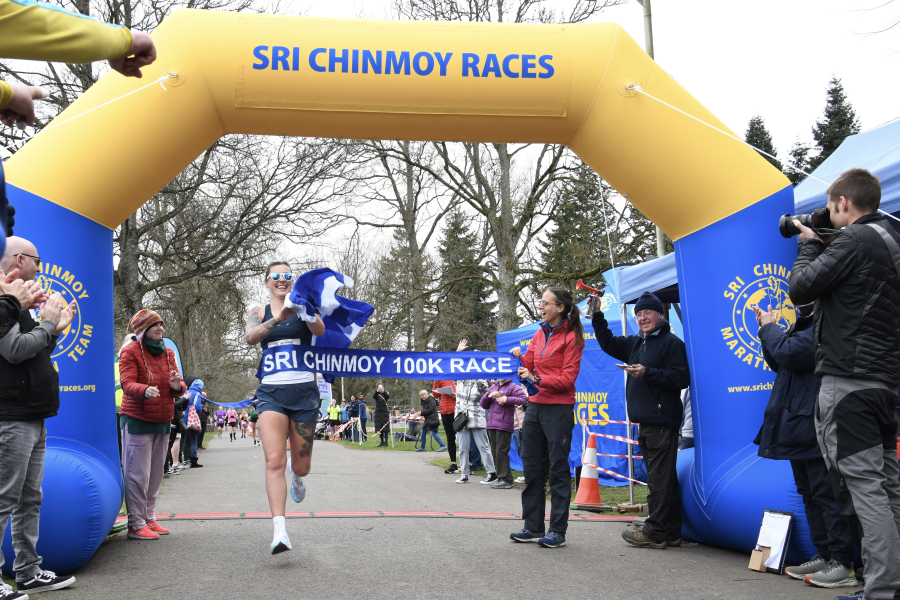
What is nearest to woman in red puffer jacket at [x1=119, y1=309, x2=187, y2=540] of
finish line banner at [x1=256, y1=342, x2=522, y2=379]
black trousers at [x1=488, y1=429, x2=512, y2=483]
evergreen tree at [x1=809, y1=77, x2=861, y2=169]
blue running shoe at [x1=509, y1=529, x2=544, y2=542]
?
finish line banner at [x1=256, y1=342, x2=522, y2=379]

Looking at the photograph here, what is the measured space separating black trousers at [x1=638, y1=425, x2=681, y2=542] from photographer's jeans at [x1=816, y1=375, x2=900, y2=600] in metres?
2.16

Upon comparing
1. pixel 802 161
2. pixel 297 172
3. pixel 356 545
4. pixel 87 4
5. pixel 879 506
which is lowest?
pixel 356 545

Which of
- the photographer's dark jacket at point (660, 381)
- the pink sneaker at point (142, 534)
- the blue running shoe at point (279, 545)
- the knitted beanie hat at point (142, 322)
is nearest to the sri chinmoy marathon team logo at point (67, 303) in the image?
the knitted beanie hat at point (142, 322)

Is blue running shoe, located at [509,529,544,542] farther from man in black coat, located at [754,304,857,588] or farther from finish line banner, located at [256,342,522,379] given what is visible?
man in black coat, located at [754,304,857,588]

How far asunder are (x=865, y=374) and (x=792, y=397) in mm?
1231

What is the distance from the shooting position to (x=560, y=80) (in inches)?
244

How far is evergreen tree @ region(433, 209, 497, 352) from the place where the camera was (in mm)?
25078

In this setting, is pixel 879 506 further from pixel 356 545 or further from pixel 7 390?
pixel 7 390

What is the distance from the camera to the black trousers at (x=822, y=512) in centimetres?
482

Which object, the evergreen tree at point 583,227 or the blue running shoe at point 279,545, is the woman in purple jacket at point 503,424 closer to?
the blue running shoe at point 279,545

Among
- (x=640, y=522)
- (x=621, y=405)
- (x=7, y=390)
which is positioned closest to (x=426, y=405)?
(x=621, y=405)

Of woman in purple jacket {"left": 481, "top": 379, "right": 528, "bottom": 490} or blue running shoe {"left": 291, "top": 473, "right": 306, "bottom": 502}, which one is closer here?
blue running shoe {"left": 291, "top": 473, "right": 306, "bottom": 502}

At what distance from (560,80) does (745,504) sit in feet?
11.9

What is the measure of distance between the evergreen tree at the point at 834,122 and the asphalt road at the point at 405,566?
3563 centimetres
